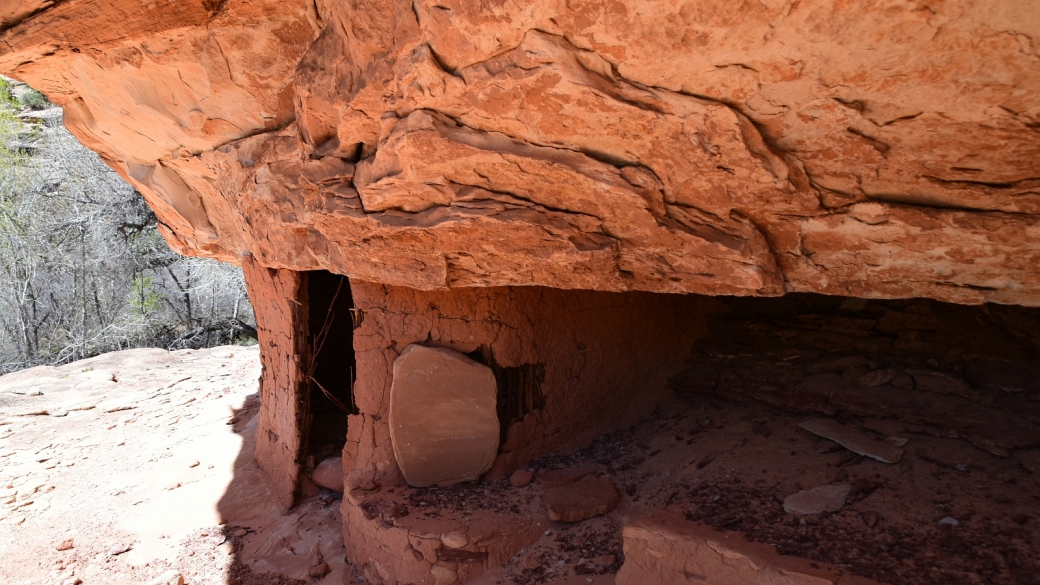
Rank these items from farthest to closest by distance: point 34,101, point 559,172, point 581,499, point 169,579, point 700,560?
point 34,101 → point 169,579 → point 581,499 → point 700,560 → point 559,172

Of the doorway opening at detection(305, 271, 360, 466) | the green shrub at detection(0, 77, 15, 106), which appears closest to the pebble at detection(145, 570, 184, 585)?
the doorway opening at detection(305, 271, 360, 466)

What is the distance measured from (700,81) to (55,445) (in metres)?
6.31

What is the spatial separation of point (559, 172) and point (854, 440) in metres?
1.95

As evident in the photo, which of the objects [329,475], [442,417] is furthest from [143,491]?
[442,417]

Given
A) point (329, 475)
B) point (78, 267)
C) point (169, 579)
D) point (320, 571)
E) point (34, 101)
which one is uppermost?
point (34, 101)

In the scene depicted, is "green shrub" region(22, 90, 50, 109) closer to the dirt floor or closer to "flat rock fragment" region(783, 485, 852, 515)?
the dirt floor

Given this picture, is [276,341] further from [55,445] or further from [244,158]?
[55,445]

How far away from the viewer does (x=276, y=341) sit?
15.6 feet

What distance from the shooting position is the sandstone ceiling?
1651 mm

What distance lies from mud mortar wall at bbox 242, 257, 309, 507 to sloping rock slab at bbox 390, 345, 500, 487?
3.89ft

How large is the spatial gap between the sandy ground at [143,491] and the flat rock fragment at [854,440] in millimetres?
2623

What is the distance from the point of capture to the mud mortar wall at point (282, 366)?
4.46 metres

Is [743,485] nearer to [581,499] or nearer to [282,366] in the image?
[581,499]

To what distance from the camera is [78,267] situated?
1002cm
